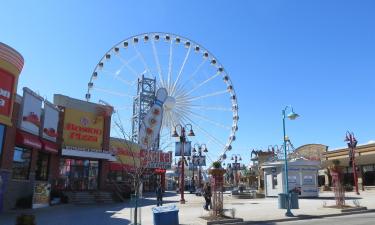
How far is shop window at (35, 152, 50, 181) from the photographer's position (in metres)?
34.1

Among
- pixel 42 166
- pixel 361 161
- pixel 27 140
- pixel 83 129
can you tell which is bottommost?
pixel 42 166

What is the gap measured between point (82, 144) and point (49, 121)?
6283 millimetres

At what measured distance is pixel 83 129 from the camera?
Result: 4088cm

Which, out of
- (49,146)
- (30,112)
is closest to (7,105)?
(30,112)

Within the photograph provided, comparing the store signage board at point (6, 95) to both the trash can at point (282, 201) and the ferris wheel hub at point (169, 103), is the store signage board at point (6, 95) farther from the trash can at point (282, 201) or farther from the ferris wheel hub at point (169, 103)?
the ferris wheel hub at point (169, 103)

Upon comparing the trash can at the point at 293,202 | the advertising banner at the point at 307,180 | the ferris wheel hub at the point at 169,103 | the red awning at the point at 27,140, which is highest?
the ferris wheel hub at the point at 169,103

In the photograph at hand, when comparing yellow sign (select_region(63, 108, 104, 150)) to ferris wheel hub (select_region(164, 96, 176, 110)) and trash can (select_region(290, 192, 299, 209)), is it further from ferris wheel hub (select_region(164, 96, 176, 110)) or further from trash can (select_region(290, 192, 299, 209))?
trash can (select_region(290, 192, 299, 209))

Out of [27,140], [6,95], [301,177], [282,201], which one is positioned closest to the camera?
[6,95]

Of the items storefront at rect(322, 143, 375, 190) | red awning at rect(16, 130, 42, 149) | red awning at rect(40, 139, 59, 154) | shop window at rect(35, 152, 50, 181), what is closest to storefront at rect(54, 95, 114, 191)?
red awning at rect(40, 139, 59, 154)

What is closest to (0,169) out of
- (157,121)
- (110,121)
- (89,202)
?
(89,202)

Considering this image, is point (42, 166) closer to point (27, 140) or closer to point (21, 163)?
point (21, 163)

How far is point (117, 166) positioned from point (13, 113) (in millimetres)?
28580

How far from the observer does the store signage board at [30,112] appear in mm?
29719

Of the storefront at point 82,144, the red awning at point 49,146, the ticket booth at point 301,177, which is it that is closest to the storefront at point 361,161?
the ticket booth at point 301,177
